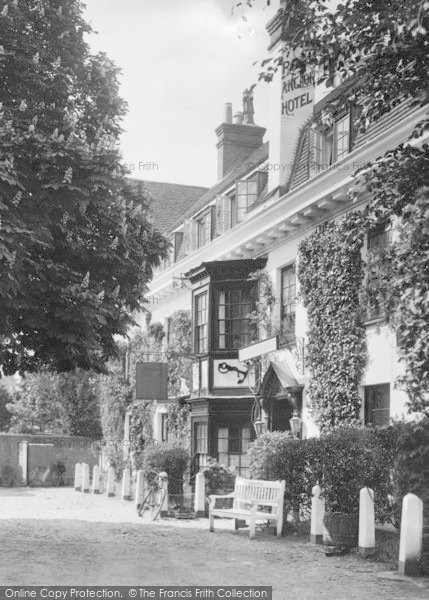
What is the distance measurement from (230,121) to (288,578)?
25255mm

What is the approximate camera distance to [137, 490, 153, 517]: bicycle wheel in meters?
19.9

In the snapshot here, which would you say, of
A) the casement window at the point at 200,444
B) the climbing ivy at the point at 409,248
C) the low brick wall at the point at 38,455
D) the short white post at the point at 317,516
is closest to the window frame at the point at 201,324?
the casement window at the point at 200,444

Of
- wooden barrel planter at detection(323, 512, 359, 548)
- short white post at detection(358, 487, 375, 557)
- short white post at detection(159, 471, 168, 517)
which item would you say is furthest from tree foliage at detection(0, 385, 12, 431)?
short white post at detection(358, 487, 375, 557)

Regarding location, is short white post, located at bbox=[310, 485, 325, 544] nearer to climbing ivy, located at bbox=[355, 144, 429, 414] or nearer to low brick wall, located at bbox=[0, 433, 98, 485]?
climbing ivy, located at bbox=[355, 144, 429, 414]

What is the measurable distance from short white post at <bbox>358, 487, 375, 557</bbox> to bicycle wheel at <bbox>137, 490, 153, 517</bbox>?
7.85m

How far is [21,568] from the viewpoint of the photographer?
11.5 meters

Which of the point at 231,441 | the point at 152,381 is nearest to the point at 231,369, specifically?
the point at 231,441

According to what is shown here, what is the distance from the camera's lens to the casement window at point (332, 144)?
2055 cm

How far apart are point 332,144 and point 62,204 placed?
768cm

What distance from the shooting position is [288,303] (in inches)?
A: 892

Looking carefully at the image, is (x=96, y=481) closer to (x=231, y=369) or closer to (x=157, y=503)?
(x=231, y=369)

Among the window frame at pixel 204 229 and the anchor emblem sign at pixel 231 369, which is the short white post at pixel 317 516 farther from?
the window frame at pixel 204 229

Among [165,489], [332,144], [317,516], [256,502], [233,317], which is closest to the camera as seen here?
[317,516]

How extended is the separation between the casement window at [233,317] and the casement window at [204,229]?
4.29m
